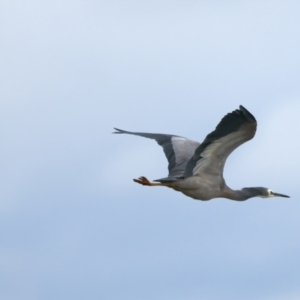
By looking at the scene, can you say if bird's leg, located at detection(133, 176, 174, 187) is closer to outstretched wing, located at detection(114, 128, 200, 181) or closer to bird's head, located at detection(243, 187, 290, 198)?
outstretched wing, located at detection(114, 128, 200, 181)

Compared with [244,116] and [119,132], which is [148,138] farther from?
[244,116]

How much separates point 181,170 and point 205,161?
1.58 metres

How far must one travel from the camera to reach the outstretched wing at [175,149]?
84.3 ft

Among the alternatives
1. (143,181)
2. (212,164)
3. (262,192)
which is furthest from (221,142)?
(262,192)

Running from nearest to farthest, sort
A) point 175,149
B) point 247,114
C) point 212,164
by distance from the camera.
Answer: point 247,114, point 212,164, point 175,149

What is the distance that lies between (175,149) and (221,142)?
3680 mm

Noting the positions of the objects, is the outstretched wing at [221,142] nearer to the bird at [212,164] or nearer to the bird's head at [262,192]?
the bird at [212,164]

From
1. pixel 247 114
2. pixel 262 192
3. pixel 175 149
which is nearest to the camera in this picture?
pixel 247 114

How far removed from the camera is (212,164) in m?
24.2

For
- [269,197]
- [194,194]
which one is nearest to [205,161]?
[194,194]

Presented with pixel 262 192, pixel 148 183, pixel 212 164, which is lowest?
pixel 148 183

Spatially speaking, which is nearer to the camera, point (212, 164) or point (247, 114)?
point (247, 114)

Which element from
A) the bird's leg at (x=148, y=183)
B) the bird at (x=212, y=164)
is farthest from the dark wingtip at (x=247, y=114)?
the bird's leg at (x=148, y=183)

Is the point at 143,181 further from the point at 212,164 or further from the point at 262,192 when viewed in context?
the point at 262,192
